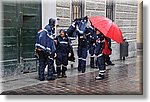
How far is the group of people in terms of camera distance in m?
7.30

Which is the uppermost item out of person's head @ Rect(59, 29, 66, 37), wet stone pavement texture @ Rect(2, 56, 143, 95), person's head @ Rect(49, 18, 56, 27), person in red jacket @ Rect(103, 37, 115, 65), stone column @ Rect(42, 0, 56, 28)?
stone column @ Rect(42, 0, 56, 28)

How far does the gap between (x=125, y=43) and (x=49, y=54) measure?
4.17 feet

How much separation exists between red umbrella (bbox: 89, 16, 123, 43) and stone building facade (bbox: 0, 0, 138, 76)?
0.11 m

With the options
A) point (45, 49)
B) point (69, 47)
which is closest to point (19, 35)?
point (45, 49)

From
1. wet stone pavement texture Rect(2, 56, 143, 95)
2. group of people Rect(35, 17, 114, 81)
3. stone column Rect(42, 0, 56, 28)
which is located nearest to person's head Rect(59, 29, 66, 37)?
group of people Rect(35, 17, 114, 81)

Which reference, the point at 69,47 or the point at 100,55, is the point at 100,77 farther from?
the point at 69,47

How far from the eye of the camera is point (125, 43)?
7.55m

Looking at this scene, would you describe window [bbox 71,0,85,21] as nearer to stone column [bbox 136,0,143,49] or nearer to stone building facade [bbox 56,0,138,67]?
stone building facade [bbox 56,0,138,67]

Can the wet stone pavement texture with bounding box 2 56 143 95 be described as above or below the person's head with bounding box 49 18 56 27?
below

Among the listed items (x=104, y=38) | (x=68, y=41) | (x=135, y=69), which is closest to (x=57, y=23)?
(x=68, y=41)

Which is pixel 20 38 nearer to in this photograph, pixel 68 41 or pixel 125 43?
pixel 68 41

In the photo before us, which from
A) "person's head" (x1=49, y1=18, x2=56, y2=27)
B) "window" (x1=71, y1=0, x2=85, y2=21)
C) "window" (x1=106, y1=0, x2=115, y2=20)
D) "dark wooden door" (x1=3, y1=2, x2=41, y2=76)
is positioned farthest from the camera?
"window" (x1=71, y1=0, x2=85, y2=21)

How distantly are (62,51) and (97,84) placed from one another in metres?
0.78

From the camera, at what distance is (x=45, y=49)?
729 centimetres
